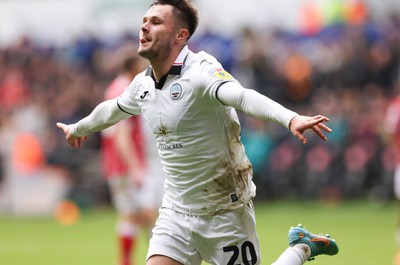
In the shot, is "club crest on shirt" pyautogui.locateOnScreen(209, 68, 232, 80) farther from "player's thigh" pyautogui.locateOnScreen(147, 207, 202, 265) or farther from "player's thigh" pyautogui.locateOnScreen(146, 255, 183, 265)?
"player's thigh" pyautogui.locateOnScreen(146, 255, 183, 265)

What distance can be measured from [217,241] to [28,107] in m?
15.7

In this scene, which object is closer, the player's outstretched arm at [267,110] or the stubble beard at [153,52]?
the player's outstretched arm at [267,110]

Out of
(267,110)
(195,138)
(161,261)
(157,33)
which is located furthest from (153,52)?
(161,261)

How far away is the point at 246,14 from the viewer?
24344 millimetres

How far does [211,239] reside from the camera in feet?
23.3

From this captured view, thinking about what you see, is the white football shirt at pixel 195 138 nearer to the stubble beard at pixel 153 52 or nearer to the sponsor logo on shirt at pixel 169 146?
the sponsor logo on shirt at pixel 169 146

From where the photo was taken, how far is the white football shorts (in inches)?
280

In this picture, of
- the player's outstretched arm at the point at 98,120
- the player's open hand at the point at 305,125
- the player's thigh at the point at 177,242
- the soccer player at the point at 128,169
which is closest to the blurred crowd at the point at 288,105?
the soccer player at the point at 128,169

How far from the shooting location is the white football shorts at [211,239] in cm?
711

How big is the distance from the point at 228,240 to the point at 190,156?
0.68 metres

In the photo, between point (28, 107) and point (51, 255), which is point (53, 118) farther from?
point (51, 255)

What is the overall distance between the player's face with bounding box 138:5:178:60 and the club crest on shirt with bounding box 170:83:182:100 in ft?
0.97

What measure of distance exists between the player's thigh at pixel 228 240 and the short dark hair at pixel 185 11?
1.44 meters

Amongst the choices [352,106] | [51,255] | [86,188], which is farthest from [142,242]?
[352,106]
